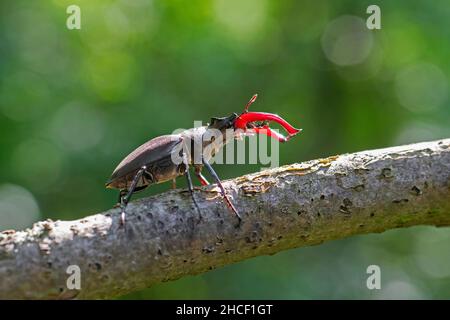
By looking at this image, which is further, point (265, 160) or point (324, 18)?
point (324, 18)

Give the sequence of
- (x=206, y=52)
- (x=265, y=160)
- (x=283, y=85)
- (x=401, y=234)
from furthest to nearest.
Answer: (x=283, y=85)
(x=401, y=234)
(x=206, y=52)
(x=265, y=160)

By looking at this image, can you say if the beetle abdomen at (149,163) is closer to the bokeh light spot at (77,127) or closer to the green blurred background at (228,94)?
the green blurred background at (228,94)

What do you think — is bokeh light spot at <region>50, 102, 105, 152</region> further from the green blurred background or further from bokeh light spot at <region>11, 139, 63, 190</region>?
bokeh light spot at <region>11, 139, 63, 190</region>

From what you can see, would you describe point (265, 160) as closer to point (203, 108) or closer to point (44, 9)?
point (203, 108)

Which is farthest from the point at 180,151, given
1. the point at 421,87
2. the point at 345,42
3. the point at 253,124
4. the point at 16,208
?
the point at 345,42

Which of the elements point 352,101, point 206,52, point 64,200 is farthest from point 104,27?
point 352,101

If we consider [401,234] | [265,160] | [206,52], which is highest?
[206,52]

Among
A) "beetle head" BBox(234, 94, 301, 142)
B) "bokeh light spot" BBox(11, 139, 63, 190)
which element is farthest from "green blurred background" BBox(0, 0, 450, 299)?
"beetle head" BBox(234, 94, 301, 142)
